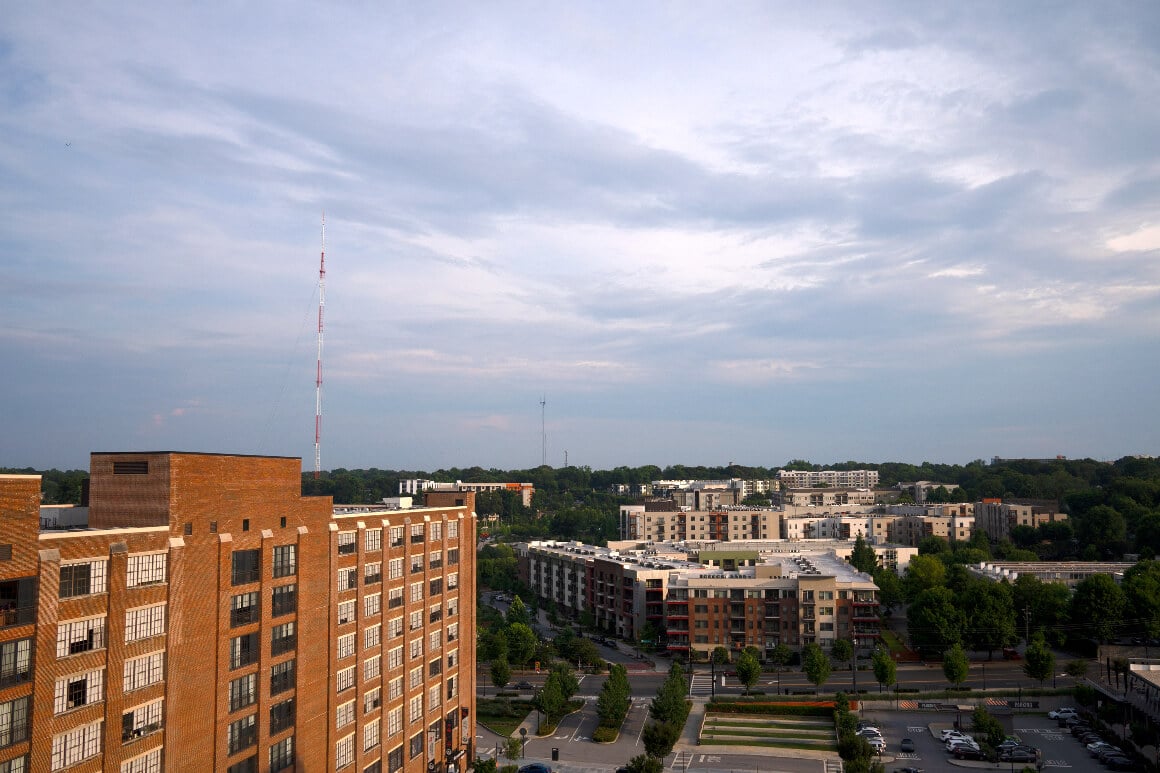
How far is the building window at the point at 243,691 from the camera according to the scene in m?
36.9

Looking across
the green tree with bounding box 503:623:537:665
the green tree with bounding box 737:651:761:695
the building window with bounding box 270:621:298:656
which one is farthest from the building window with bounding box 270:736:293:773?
the green tree with bounding box 503:623:537:665

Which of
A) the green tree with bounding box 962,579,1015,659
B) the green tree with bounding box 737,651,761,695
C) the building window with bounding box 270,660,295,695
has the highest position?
the building window with bounding box 270,660,295,695

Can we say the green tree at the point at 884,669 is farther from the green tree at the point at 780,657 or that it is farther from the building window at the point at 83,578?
the building window at the point at 83,578

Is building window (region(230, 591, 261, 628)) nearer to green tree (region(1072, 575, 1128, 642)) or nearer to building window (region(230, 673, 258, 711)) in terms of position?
building window (region(230, 673, 258, 711))

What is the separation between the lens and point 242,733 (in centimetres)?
3750

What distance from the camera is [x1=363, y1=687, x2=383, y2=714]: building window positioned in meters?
46.5

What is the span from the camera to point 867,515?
198 meters

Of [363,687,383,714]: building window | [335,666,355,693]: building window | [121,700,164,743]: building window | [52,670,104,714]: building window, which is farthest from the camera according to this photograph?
[363,687,383,714]: building window

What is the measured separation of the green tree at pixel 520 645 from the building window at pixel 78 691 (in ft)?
204

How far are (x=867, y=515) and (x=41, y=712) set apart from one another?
189m

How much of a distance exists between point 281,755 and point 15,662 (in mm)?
15409

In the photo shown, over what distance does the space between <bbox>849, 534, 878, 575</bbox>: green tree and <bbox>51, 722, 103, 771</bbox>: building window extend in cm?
11627

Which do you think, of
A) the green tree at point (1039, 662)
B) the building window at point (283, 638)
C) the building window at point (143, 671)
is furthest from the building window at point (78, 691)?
the green tree at point (1039, 662)

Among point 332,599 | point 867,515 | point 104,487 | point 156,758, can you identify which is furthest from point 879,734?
point 867,515
